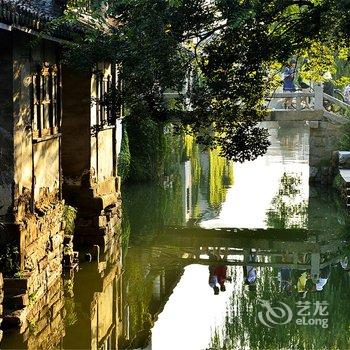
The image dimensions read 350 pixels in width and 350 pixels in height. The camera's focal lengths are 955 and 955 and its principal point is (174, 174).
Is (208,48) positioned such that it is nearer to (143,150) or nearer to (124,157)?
(124,157)

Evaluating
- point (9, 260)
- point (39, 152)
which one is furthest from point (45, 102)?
point (9, 260)

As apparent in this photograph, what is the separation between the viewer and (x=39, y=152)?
14.4 metres

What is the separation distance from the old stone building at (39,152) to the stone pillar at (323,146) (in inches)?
497

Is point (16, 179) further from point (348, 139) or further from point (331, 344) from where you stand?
point (348, 139)

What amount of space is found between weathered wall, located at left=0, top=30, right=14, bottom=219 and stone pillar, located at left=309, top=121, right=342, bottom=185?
18.4m

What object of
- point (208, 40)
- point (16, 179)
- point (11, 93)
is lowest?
point (16, 179)

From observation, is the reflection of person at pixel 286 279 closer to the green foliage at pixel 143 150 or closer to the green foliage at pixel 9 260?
the green foliage at pixel 9 260

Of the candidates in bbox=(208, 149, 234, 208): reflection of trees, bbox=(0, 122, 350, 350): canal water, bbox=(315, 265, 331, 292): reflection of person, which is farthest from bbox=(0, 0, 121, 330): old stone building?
bbox=(208, 149, 234, 208): reflection of trees

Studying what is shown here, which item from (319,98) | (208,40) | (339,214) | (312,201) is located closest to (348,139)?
(319,98)

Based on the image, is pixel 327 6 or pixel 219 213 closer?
pixel 327 6

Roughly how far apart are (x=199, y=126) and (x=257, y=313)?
4152 millimetres

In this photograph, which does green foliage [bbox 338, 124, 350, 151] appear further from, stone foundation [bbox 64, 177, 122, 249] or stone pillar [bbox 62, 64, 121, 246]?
stone foundation [bbox 64, 177, 122, 249]

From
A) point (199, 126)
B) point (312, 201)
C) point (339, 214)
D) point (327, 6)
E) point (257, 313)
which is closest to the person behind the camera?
point (257, 313)

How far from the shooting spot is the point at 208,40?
17.0 metres
